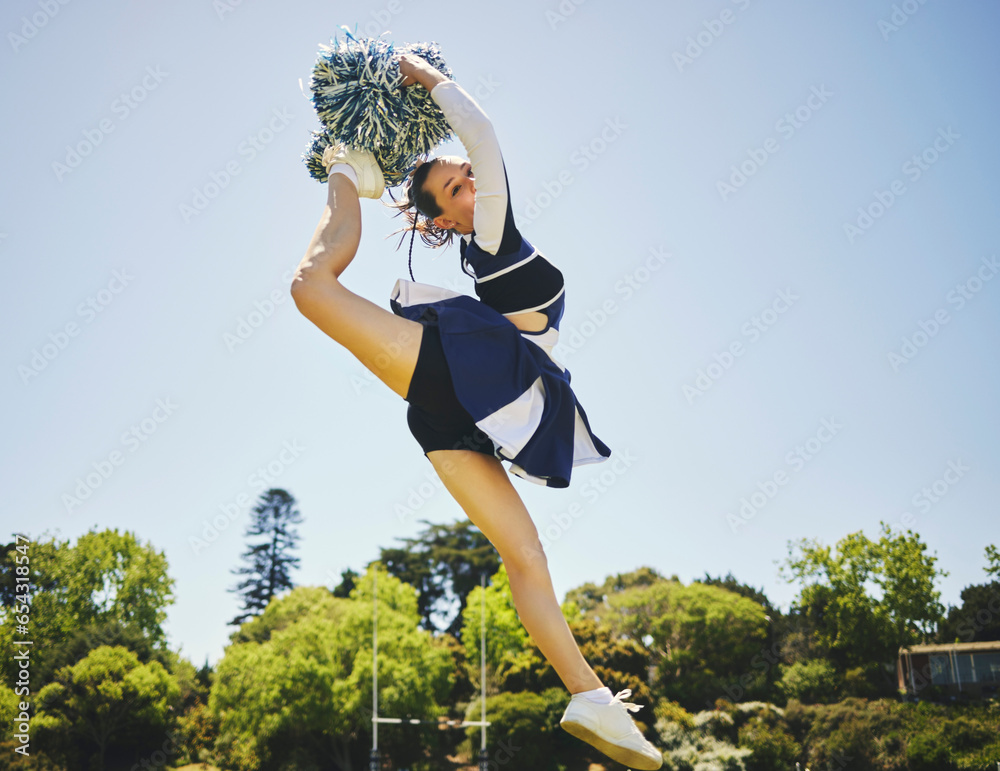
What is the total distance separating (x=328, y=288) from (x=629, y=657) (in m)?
20.8

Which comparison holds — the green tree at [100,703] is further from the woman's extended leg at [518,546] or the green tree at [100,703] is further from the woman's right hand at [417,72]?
the woman's right hand at [417,72]

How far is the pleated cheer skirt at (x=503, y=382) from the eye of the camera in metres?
1.71

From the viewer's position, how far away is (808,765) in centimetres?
1642

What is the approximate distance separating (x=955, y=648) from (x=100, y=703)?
901 inches

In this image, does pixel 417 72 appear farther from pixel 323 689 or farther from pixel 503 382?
pixel 323 689

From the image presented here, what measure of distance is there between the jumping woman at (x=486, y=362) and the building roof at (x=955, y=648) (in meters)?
21.8

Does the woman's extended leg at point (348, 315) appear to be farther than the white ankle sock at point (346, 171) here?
No

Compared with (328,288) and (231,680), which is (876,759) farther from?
(328,288)

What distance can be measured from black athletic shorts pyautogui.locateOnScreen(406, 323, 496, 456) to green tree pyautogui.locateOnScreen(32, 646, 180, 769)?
21173 millimetres

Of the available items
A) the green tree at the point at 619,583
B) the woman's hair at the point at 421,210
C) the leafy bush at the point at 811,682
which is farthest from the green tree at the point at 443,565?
the woman's hair at the point at 421,210

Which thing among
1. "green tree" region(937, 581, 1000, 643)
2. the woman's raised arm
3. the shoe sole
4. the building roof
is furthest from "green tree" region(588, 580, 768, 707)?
the woman's raised arm

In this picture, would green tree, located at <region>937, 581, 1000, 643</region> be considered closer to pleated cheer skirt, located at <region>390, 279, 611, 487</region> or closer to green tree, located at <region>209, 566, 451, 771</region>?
green tree, located at <region>209, 566, 451, 771</region>

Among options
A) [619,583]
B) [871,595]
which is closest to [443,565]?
[619,583]

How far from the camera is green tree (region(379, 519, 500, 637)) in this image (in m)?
31.4
